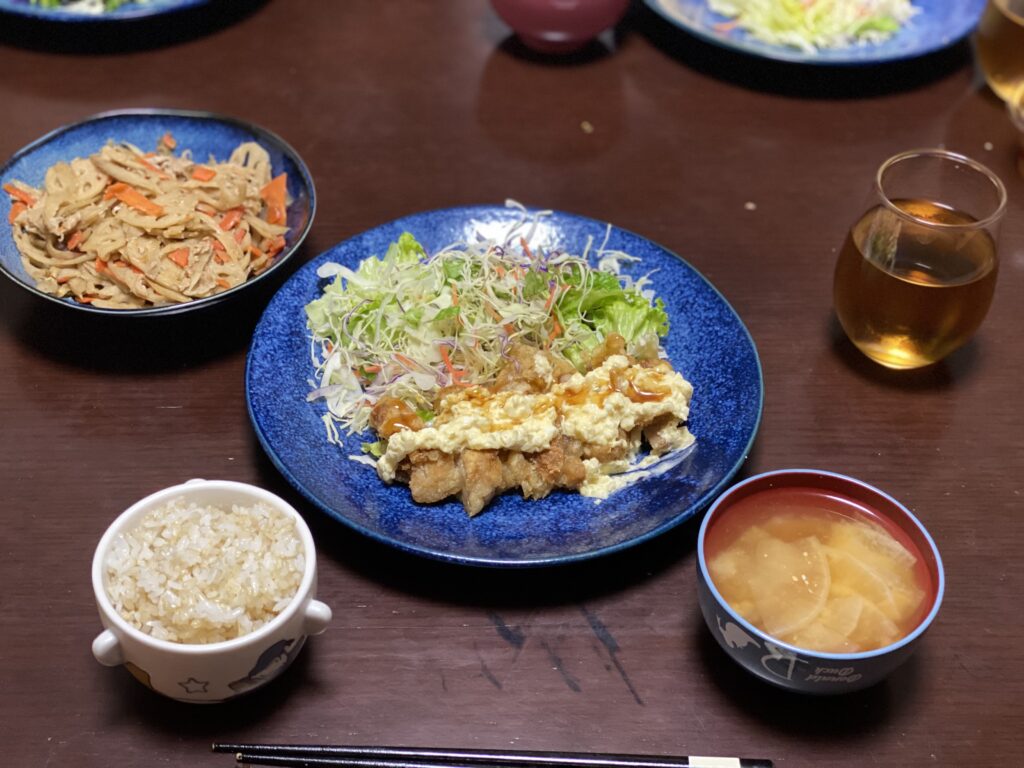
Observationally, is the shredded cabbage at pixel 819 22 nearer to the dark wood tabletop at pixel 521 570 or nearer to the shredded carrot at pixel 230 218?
the dark wood tabletop at pixel 521 570

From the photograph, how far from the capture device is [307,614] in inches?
55.9

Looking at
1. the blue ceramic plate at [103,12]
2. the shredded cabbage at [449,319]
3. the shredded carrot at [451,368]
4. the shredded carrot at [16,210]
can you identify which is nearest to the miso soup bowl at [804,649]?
the shredded cabbage at [449,319]

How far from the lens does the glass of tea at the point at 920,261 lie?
191cm

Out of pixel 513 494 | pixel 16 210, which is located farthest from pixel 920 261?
pixel 16 210

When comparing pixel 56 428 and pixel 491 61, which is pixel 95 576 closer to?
pixel 56 428

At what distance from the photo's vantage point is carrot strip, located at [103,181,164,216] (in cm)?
216

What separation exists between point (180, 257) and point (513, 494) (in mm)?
882

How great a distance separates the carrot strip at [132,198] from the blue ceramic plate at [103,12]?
0.93 m

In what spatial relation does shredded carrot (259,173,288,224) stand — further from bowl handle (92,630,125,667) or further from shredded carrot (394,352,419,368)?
bowl handle (92,630,125,667)

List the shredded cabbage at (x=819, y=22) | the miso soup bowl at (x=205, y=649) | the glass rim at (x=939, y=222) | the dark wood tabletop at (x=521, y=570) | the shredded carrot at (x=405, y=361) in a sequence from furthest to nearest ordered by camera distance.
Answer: the shredded cabbage at (x=819, y=22), the shredded carrot at (x=405, y=361), the glass rim at (x=939, y=222), the dark wood tabletop at (x=521, y=570), the miso soup bowl at (x=205, y=649)

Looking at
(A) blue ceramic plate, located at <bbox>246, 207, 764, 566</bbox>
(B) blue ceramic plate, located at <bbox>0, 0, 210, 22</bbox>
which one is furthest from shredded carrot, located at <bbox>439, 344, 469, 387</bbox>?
(B) blue ceramic plate, located at <bbox>0, 0, 210, 22</bbox>

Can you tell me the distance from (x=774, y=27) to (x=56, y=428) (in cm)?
229

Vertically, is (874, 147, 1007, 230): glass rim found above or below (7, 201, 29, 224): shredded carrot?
above

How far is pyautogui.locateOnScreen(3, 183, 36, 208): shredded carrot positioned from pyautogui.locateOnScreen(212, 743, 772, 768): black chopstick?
4.45 feet
